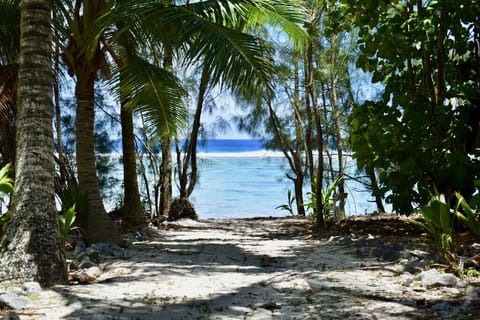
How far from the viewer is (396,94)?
5.86 meters

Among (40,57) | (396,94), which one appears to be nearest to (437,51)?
(396,94)

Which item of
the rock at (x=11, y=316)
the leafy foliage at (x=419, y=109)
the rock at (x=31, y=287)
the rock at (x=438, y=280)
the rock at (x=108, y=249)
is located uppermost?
the leafy foliage at (x=419, y=109)

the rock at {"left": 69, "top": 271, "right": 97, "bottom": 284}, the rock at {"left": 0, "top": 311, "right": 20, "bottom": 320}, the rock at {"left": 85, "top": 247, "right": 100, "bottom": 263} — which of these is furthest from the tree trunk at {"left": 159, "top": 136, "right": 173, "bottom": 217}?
the rock at {"left": 0, "top": 311, "right": 20, "bottom": 320}

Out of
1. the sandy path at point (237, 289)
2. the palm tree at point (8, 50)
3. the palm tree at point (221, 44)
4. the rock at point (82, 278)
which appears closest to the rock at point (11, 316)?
the sandy path at point (237, 289)

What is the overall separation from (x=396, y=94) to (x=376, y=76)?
0.32m

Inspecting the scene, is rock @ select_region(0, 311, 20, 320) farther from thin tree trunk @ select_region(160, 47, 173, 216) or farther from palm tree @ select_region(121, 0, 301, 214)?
thin tree trunk @ select_region(160, 47, 173, 216)

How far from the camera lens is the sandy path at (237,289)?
3188 millimetres

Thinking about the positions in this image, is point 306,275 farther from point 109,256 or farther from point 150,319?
point 109,256

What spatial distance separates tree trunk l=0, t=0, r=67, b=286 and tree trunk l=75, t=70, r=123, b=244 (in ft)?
7.09

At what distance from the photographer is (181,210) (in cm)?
1080

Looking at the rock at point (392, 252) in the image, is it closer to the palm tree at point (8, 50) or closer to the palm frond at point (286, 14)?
the palm frond at point (286, 14)

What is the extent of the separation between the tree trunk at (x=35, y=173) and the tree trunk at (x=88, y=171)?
216cm

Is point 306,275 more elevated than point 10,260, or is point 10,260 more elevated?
point 10,260

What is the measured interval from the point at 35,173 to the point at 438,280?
3.16m
